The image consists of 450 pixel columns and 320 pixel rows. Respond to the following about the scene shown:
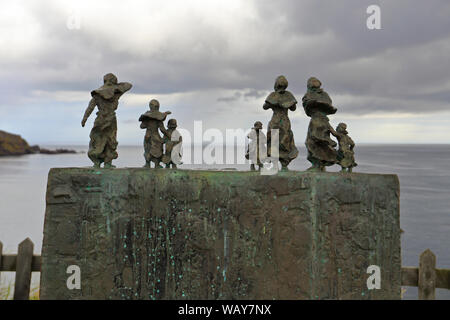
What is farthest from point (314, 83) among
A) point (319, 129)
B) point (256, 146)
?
point (256, 146)

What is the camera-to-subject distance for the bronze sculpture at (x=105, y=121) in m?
3.90

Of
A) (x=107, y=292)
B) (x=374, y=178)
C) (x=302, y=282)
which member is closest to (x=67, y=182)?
(x=107, y=292)

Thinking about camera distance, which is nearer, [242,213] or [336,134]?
[242,213]

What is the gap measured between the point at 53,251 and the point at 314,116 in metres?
3.01

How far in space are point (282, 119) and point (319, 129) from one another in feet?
1.32

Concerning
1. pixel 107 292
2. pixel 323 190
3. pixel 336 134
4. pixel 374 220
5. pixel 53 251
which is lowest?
pixel 107 292

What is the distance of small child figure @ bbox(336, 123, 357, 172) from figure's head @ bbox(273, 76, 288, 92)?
0.73 meters

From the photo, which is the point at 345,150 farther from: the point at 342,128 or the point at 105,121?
the point at 105,121

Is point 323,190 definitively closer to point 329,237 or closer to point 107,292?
point 329,237

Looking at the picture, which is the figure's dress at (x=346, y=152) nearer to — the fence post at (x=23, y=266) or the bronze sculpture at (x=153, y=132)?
the bronze sculpture at (x=153, y=132)

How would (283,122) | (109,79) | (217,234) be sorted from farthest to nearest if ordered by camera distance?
1. (109,79)
2. (283,122)
3. (217,234)

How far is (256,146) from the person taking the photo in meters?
3.89

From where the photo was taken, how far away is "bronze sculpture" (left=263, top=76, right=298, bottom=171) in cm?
383

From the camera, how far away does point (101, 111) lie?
394 cm
